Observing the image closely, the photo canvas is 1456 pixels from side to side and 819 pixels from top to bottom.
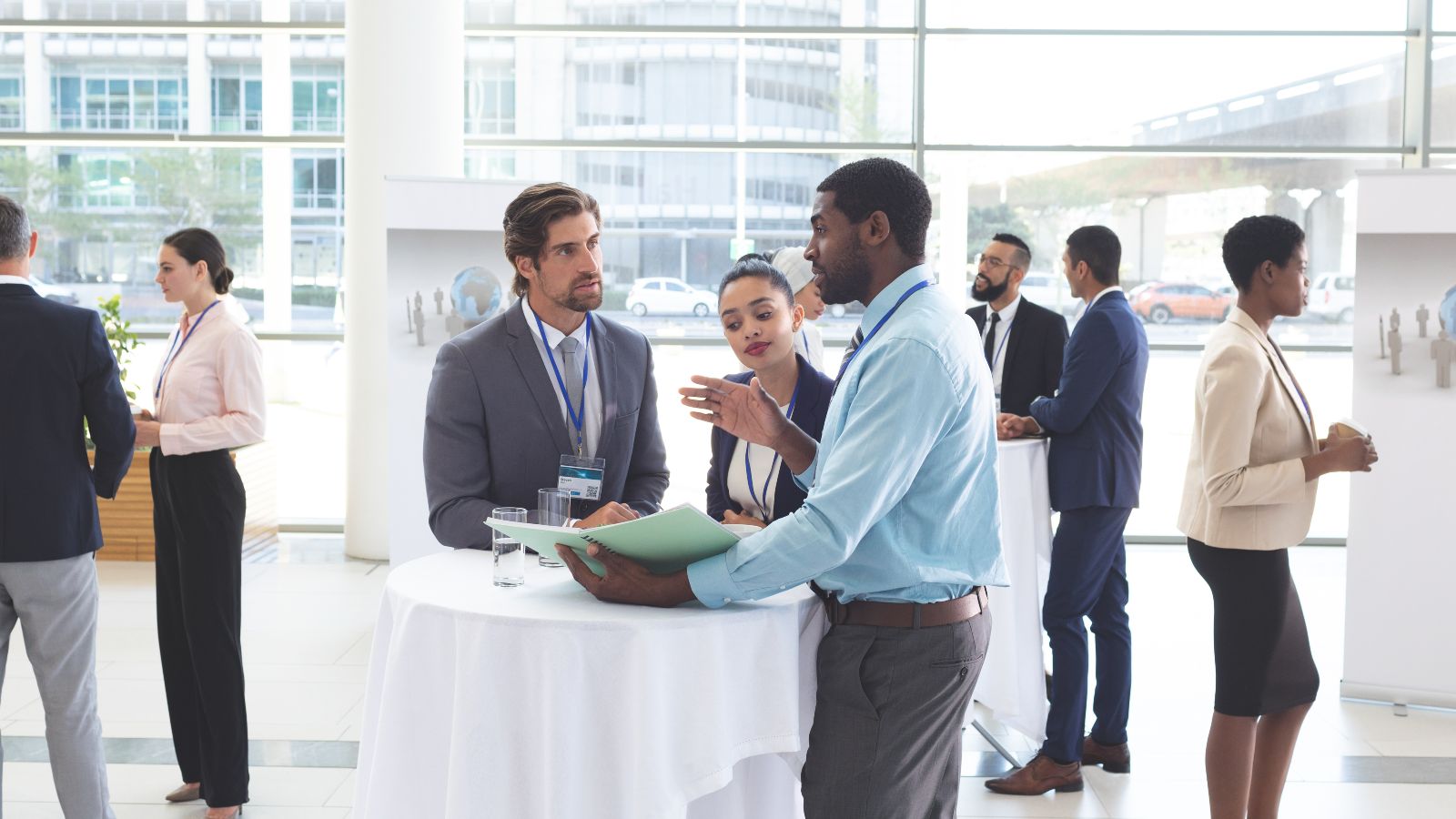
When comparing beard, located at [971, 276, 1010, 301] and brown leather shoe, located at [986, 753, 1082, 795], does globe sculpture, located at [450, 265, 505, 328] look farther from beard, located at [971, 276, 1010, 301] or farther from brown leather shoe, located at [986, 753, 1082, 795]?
brown leather shoe, located at [986, 753, 1082, 795]

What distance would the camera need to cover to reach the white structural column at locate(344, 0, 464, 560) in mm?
7016

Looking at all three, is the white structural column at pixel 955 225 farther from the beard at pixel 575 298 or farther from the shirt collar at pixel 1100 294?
the beard at pixel 575 298

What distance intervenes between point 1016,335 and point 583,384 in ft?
8.22

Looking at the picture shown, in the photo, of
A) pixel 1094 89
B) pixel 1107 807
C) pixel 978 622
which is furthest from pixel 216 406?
pixel 1094 89

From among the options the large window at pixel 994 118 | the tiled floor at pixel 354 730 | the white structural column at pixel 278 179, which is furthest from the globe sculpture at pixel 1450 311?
the white structural column at pixel 278 179

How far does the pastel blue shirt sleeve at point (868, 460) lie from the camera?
186 centimetres

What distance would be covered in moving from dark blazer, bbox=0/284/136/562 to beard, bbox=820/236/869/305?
6.72 feet

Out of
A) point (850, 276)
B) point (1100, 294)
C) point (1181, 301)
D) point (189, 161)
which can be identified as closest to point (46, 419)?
point (850, 276)

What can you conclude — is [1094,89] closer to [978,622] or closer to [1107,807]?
[1107,807]

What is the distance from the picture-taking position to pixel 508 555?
224cm

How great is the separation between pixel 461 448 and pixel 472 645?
66 centimetres

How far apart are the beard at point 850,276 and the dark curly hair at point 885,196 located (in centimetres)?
6

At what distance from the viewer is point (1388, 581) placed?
15.9 ft

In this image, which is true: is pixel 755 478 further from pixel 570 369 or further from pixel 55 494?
pixel 55 494
